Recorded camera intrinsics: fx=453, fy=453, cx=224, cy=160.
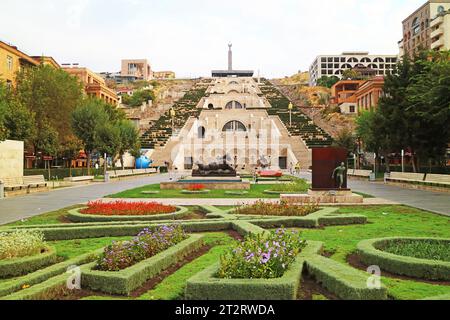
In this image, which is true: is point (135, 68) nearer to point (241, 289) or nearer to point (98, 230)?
point (98, 230)

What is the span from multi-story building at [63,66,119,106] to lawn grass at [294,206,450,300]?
65106 millimetres

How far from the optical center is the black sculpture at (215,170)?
3394cm

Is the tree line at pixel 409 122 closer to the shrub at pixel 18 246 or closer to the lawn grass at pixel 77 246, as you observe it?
the lawn grass at pixel 77 246

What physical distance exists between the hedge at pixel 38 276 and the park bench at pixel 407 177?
86.2 feet

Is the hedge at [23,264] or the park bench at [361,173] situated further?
the park bench at [361,173]

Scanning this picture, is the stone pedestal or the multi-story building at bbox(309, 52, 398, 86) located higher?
the multi-story building at bbox(309, 52, 398, 86)

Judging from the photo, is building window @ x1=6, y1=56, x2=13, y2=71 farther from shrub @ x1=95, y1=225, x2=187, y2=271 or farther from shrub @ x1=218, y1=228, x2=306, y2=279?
shrub @ x1=218, y1=228, x2=306, y2=279

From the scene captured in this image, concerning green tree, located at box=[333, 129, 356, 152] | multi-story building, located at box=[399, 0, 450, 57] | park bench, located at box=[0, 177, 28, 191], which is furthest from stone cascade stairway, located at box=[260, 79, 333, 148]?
park bench, located at box=[0, 177, 28, 191]

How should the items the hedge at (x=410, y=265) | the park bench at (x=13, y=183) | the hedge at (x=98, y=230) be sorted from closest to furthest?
the hedge at (x=410, y=265) → the hedge at (x=98, y=230) → the park bench at (x=13, y=183)

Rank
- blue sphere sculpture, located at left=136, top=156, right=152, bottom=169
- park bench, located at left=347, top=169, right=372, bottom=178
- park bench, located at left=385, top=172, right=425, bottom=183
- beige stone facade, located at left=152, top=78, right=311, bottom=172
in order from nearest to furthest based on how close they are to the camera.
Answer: park bench, located at left=385, top=172, right=425, bottom=183, park bench, located at left=347, top=169, right=372, bottom=178, blue sphere sculpture, located at left=136, top=156, right=152, bottom=169, beige stone facade, located at left=152, top=78, right=311, bottom=172

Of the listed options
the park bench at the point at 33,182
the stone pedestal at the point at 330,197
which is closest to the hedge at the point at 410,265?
the stone pedestal at the point at 330,197

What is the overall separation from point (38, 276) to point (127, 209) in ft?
28.6

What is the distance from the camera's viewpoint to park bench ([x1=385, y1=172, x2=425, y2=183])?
3002cm
